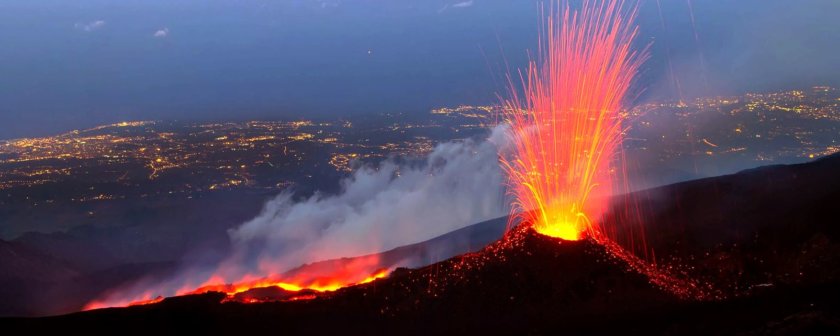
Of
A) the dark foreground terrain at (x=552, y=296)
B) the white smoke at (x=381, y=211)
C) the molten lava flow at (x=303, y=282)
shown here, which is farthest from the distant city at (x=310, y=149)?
the dark foreground terrain at (x=552, y=296)

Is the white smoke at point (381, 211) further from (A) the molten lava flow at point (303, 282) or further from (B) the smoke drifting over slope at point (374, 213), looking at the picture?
(A) the molten lava flow at point (303, 282)

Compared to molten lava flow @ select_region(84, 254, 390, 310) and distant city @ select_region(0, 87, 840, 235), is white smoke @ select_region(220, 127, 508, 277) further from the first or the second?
molten lava flow @ select_region(84, 254, 390, 310)

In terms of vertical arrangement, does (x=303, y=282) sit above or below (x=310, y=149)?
below

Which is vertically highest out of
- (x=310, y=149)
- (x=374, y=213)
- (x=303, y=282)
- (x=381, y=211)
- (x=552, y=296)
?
(x=310, y=149)

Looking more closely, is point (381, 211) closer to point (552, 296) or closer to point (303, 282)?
point (303, 282)

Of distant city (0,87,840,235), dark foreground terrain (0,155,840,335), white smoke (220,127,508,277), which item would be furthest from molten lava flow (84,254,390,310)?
distant city (0,87,840,235)

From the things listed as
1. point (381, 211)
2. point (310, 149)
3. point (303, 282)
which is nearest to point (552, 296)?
point (303, 282)
